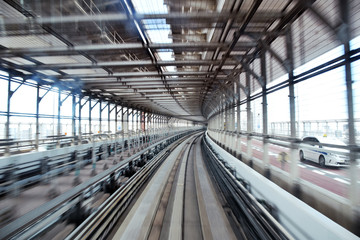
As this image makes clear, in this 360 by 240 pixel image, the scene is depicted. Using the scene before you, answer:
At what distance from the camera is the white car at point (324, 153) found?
70.1 inches

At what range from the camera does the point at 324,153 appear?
2205mm

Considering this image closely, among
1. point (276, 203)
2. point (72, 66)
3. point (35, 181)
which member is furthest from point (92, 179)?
point (72, 66)

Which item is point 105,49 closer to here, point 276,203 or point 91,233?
point 91,233

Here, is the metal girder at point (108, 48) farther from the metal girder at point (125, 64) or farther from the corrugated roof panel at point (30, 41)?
the metal girder at point (125, 64)

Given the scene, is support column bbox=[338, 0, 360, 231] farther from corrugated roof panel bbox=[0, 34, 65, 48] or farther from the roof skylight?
corrugated roof panel bbox=[0, 34, 65, 48]

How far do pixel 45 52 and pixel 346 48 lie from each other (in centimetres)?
689

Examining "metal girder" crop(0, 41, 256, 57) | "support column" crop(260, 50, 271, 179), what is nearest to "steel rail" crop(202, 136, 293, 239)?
"support column" crop(260, 50, 271, 179)

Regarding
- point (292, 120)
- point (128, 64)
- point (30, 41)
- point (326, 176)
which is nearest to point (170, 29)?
point (128, 64)

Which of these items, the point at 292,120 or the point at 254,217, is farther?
the point at 292,120

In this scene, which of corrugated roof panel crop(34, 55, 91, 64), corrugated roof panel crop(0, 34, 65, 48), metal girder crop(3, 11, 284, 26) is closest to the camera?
metal girder crop(3, 11, 284, 26)

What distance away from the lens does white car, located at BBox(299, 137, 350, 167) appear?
178cm

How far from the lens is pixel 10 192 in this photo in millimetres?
1932

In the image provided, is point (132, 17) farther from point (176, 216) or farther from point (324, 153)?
point (176, 216)

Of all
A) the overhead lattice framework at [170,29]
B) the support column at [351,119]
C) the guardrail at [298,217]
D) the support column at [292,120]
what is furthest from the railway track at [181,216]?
the overhead lattice framework at [170,29]
